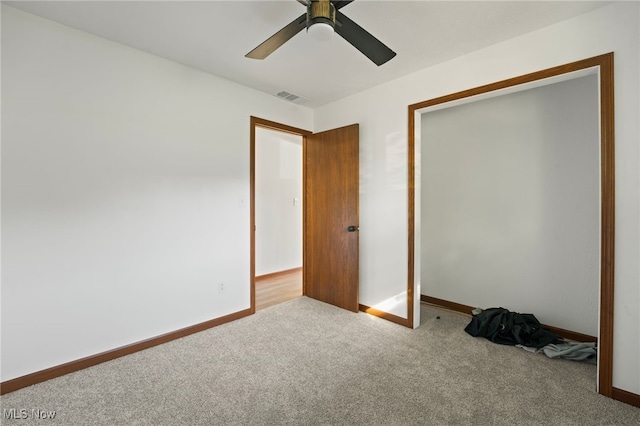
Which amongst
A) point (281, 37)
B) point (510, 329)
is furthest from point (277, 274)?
point (281, 37)

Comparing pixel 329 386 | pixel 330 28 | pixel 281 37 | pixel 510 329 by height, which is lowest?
pixel 329 386

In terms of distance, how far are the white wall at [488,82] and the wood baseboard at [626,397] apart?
32 mm

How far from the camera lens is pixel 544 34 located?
212cm

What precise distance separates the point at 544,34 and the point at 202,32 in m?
2.51

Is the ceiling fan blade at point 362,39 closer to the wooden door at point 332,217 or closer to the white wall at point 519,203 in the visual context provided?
the wooden door at point 332,217

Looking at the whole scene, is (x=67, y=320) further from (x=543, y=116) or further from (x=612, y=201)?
(x=543, y=116)

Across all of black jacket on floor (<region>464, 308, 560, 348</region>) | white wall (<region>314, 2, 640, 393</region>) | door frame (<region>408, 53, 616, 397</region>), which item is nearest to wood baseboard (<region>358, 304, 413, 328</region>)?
white wall (<region>314, 2, 640, 393</region>)

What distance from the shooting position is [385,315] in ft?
10.2

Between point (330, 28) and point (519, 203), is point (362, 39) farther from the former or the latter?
point (519, 203)

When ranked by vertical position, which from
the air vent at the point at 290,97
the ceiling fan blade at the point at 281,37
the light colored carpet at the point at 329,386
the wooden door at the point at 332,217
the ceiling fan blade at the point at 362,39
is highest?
the air vent at the point at 290,97

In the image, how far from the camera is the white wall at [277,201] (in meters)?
4.94

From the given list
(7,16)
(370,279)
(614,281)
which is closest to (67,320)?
(7,16)

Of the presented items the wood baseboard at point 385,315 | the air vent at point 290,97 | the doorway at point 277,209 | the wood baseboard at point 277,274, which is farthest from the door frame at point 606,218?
the wood baseboard at point 277,274

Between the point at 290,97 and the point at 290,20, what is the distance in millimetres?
1431
